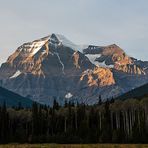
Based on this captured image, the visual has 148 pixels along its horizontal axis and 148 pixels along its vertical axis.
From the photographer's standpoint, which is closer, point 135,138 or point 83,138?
point 135,138

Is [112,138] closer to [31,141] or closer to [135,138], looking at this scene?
[135,138]

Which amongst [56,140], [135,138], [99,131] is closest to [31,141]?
[56,140]

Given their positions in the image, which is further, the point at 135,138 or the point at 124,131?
the point at 124,131

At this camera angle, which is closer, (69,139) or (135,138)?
(135,138)

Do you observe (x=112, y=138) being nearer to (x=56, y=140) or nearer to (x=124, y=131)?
(x=124, y=131)

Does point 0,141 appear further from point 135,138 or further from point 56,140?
point 135,138

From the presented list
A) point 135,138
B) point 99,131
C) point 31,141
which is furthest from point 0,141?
point 135,138

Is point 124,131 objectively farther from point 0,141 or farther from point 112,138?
point 0,141

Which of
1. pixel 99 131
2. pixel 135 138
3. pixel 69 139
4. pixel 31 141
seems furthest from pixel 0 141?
pixel 135 138

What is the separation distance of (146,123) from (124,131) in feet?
35.1

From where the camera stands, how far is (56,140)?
650 feet

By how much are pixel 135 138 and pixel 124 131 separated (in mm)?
18636

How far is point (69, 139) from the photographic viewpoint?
194875mm

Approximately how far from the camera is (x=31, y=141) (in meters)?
198
